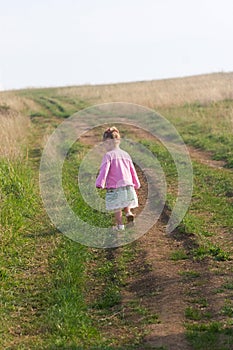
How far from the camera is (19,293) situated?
22.6 feet

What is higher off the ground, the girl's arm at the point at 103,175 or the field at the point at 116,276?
the girl's arm at the point at 103,175

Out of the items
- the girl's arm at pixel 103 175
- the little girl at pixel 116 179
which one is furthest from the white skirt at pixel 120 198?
the girl's arm at pixel 103 175

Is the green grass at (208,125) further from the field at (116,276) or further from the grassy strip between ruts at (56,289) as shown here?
the grassy strip between ruts at (56,289)

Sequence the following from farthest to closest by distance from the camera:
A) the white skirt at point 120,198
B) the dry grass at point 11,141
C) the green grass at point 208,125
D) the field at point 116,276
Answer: the green grass at point 208,125 → the dry grass at point 11,141 → the white skirt at point 120,198 → the field at point 116,276

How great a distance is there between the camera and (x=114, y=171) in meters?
9.26

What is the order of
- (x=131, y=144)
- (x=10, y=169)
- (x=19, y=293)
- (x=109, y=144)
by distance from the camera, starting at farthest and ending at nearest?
(x=131, y=144)
(x=10, y=169)
(x=109, y=144)
(x=19, y=293)

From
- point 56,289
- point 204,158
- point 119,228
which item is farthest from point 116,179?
point 204,158

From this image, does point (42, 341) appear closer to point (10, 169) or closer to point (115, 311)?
point (115, 311)

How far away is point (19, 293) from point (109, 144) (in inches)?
127

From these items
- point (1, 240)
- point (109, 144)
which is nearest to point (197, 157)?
point (109, 144)

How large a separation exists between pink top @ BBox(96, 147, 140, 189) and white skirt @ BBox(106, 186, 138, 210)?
0.38ft

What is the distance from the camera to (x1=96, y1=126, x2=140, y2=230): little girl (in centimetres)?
917

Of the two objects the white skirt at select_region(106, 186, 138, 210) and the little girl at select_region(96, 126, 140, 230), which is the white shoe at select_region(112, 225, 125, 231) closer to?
the little girl at select_region(96, 126, 140, 230)

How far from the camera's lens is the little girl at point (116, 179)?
917 centimetres
